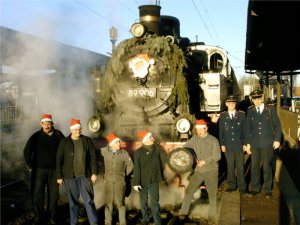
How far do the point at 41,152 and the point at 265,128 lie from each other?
137 inches

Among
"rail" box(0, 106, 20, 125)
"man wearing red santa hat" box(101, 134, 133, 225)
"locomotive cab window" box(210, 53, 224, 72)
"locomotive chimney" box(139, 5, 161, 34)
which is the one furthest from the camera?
"rail" box(0, 106, 20, 125)

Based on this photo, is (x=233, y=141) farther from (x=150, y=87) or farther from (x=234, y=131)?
(x=150, y=87)

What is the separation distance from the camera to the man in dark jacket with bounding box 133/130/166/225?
509cm

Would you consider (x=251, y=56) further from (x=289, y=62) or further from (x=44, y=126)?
(x=44, y=126)

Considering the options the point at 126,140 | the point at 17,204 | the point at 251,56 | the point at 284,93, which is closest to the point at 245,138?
the point at 126,140

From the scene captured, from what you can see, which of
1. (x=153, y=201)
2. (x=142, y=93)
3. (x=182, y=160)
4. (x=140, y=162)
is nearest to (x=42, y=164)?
(x=140, y=162)

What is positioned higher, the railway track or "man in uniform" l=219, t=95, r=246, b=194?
"man in uniform" l=219, t=95, r=246, b=194

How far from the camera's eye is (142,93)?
22.7 ft

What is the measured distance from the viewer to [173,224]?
531cm

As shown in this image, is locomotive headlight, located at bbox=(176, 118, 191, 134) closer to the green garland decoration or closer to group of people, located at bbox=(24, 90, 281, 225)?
the green garland decoration

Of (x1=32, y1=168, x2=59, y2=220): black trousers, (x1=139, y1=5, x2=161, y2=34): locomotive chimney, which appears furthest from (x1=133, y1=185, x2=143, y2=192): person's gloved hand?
(x1=139, y1=5, x2=161, y2=34): locomotive chimney

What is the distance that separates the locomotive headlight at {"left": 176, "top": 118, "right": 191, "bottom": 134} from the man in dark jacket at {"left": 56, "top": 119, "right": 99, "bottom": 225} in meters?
1.82

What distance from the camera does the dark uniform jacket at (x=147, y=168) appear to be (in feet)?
16.7

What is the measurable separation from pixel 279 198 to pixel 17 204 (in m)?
4.38
